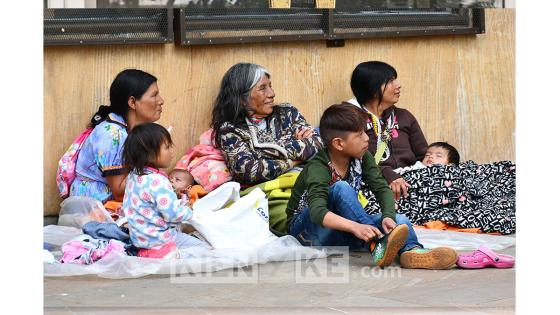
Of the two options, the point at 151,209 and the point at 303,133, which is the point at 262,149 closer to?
the point at 303,133

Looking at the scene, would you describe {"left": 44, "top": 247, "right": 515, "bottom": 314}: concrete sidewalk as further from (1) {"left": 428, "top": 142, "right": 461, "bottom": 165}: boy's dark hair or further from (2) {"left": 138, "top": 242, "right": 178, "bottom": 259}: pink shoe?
(1) {"left": 428, "top": 142, "right": 461, "bottom": 165}: boy's dark hair

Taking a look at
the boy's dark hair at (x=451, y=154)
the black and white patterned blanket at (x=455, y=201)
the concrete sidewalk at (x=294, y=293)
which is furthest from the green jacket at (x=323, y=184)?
the boy's dark hair at (x=451, y=154)

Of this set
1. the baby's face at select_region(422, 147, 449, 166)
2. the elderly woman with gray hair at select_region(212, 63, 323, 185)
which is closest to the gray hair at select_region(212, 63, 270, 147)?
the elderly woman with gray hair at select_region(212, 63, 323, 185)

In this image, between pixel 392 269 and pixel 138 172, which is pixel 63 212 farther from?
pixel 392 269

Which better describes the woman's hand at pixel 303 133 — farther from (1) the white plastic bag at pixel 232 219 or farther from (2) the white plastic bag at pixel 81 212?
(2) the white plastic bag at pixel 81 212

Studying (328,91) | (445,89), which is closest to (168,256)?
(328,91)

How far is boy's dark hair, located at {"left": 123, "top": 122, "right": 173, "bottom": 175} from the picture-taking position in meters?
4.88

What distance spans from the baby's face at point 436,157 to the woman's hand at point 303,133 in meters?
0.90

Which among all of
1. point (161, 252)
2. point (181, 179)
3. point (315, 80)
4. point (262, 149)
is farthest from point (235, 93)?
point (161, 252)

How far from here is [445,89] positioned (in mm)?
6918

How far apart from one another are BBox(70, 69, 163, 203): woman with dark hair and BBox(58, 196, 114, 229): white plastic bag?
8 centimetres

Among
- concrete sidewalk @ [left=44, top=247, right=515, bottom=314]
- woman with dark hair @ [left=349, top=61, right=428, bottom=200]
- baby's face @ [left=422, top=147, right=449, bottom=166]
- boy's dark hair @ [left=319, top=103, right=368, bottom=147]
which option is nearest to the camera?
concrete sidewalk @ [left=44, top=247, right=515, bottom=314]

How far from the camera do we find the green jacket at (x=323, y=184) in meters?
4.97

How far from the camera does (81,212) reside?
5477 mm
